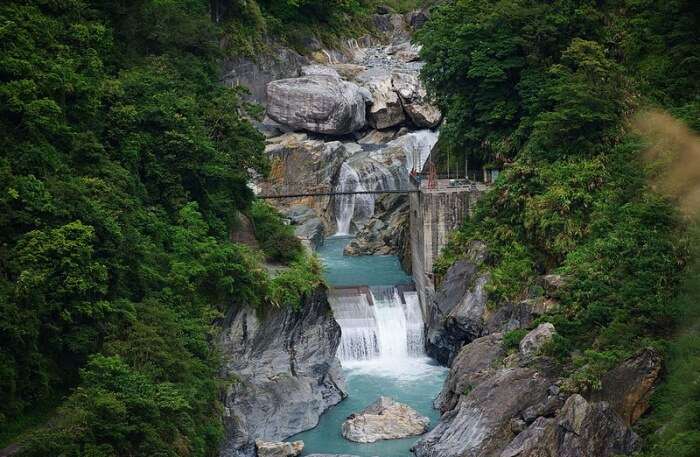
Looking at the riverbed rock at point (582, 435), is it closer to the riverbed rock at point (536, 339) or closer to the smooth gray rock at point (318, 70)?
the riverbed rock at point (536, 339)

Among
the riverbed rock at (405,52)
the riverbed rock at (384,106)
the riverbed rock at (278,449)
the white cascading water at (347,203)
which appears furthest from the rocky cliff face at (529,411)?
the riverbed rock at (405,52)

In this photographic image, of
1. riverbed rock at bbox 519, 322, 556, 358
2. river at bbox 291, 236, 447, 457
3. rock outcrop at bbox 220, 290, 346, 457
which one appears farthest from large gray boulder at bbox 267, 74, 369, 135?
riverbed rock at bbox 519, 322, 556, 358

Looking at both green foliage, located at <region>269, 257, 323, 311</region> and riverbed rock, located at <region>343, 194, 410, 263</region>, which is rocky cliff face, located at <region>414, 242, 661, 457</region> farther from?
riverbed rock, located at <region>343, 194, 410, 263</region>

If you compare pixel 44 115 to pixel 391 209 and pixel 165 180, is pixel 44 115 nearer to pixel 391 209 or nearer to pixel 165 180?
pixel 165 180

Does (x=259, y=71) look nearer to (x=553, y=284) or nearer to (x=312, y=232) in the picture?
(x=312, y=232)

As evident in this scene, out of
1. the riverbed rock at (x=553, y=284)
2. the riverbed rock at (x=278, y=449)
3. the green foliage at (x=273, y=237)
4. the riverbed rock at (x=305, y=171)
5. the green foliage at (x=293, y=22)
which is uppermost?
the green foliage at (x=293, y=22)

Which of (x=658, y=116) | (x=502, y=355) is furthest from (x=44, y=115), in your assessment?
(x=658, y=116)
